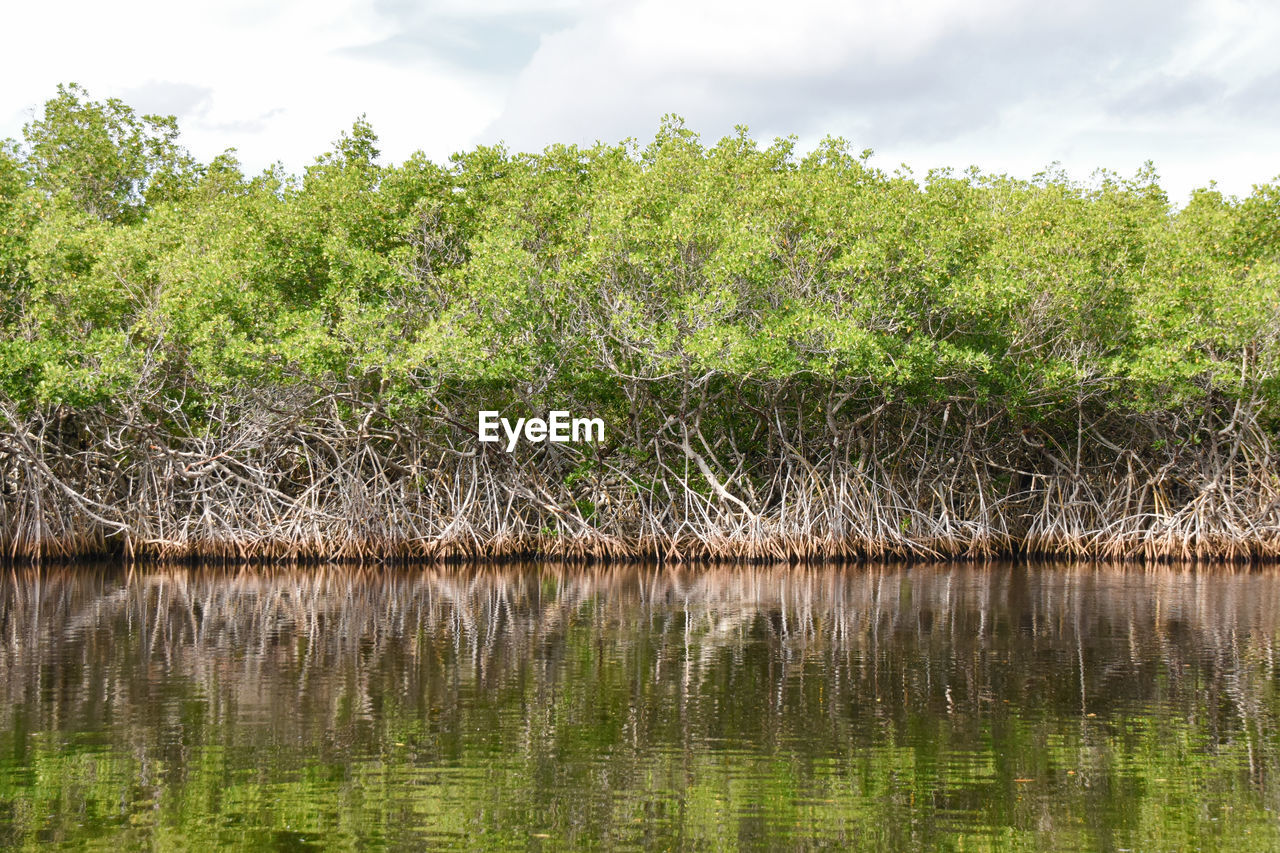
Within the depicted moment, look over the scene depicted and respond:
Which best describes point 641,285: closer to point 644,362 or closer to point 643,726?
point 644,362

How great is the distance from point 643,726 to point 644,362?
411 inches

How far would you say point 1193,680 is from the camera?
8445mm

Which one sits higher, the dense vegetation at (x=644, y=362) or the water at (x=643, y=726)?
the dense vegetation at (x=644, y=362)

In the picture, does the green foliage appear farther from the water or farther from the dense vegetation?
the water

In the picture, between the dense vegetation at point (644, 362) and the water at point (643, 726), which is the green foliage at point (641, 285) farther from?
the water at point (643, 726)

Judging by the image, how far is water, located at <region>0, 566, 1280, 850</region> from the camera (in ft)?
17.3

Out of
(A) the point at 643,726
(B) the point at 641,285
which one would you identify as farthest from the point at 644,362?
(A) the point at 643,726

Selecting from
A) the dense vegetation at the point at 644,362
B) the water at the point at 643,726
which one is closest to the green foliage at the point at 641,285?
the dense vegetation at the point at 644,362

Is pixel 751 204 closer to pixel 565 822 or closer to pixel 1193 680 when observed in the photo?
pixel 1193 680

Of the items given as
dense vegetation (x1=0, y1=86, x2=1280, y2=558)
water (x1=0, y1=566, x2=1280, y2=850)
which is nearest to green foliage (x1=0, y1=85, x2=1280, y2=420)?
dense vegetation (x1=0, y1=86, x2=1280, y2=558)

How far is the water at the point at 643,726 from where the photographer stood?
528 cm

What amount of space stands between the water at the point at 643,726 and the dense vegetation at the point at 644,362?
5006mm

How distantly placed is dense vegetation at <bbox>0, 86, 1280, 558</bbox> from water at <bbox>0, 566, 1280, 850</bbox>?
16.4ft

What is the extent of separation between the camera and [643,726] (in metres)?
7.10
